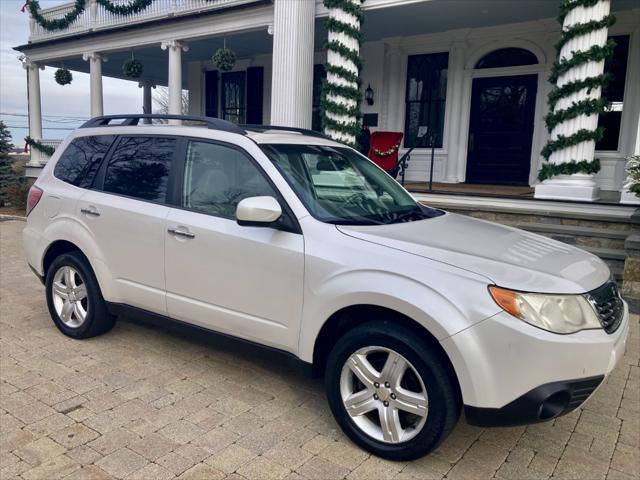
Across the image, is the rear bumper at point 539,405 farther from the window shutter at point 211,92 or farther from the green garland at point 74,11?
the window shutter at point 211,92

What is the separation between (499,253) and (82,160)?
11.4 ft

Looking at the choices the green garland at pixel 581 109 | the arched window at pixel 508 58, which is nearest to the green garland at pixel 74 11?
the arched window at pixel 508 58

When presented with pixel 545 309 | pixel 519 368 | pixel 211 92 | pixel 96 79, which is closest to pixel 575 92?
pixel 545 309

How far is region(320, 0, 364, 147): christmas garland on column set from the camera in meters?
9.46

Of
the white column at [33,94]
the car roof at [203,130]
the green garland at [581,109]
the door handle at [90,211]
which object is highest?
the white column at [33,94]

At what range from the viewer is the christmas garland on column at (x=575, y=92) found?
713 cm

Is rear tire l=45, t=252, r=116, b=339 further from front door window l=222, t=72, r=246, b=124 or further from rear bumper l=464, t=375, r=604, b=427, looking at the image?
front door window l=222, t=72, r=246, b=124

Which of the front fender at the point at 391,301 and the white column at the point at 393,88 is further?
the white column at the point at 393,88

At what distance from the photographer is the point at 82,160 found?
445cm

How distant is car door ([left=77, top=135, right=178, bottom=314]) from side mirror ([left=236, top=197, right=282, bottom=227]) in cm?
93

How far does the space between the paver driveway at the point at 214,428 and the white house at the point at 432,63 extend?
22.5ft

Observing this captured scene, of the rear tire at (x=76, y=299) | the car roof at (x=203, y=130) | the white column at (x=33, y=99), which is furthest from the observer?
the white column at (x=33, y=99)

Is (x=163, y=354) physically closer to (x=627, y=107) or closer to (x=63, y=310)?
(x=63, y=310)

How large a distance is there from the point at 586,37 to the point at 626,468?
6255 millimetres
